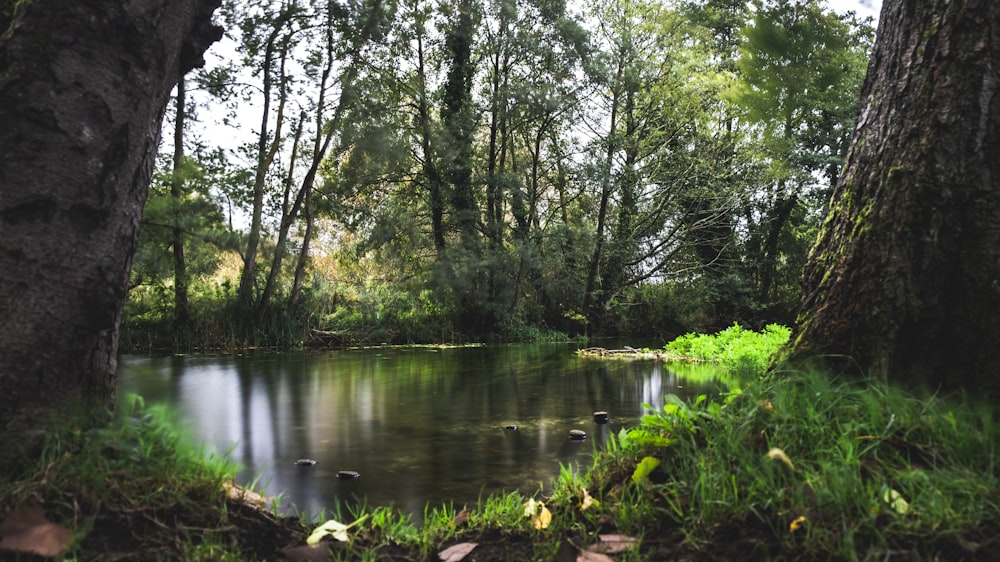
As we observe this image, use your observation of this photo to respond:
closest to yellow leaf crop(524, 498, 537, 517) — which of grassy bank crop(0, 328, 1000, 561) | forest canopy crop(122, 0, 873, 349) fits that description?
grassy bank crop(0, 328, 1000, 561)

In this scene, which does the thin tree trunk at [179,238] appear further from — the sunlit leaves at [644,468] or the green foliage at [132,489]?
the sunlit leaves at [644,468]

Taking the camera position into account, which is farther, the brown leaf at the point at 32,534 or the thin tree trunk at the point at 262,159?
the thin tree trunk at the point at 262,159

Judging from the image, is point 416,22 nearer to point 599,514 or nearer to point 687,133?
point 687,133

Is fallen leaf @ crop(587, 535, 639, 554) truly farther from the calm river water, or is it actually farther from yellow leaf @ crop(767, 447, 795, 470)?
the calm river water

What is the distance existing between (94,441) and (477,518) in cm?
130

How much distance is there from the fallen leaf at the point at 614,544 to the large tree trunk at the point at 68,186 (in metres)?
1.77

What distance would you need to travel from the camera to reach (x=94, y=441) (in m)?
1.90

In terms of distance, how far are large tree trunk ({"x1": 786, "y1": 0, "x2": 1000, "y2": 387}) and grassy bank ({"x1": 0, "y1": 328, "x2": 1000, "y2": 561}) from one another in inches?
8.9

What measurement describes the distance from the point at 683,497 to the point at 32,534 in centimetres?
186

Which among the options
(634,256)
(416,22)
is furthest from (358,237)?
(634,256)

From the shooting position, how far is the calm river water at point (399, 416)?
3213mm

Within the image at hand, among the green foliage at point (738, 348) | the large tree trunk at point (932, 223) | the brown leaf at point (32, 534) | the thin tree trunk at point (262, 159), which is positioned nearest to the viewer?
the brown leaf at point (32, 534)

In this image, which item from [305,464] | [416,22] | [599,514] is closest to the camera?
[599,514]

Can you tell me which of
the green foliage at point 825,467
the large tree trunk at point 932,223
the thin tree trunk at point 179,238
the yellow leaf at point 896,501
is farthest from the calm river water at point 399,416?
the thin tree trunk at point 179,238
